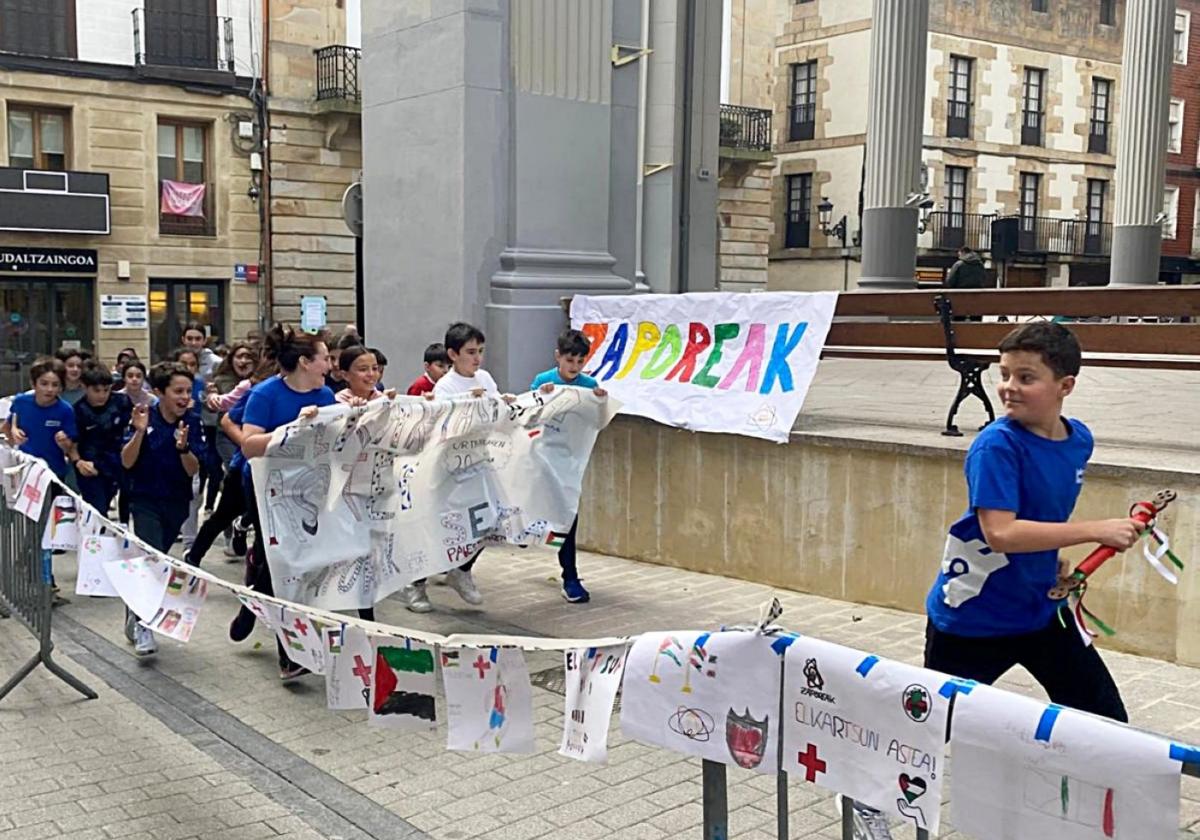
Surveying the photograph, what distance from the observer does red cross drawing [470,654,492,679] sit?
11.6 ft

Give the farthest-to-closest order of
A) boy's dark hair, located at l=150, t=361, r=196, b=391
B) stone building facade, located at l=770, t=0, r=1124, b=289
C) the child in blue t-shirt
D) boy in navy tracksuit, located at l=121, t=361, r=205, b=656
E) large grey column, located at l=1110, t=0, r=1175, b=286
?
stone building facade, located at l=770, t=0, r=1124, b=289 < large grey column, located at l=1110, t=0, r=1175, b=286 < the child in blue t-shirt < boy's dark hair, located at l=150, t=361, r=196, b=391 < boy in navy tracksuit, located at l=121, t=361, r=205, b=656

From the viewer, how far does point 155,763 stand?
203 inches

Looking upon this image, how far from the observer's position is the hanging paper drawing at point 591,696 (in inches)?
129

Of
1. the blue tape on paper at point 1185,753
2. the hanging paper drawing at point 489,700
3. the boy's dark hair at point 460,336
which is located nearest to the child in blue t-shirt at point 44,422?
the boy's dark hair at point 460,336

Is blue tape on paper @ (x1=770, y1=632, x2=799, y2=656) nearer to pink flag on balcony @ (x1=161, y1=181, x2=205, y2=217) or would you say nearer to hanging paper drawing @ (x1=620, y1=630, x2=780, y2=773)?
hanging paper drawing @ (x1=620, y1=630, x2=780, y2=773)

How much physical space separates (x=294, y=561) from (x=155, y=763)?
4.62 ft

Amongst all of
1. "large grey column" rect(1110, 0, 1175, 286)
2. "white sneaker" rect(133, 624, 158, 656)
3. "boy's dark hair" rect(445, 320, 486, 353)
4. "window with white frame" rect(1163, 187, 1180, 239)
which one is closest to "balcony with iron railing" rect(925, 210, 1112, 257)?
"window with white frame" rect(1163, 187, 1180, 239)

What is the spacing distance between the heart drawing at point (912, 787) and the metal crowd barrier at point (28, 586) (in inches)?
186

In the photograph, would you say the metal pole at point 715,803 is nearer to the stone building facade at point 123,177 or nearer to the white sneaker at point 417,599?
the white sneaker at point 417,599

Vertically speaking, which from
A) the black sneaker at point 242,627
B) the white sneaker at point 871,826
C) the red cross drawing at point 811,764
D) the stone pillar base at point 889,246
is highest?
the stone pillar base at point 889,246

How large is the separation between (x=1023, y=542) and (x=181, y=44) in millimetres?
27069

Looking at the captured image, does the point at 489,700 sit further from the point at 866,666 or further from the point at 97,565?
the point at 97,565

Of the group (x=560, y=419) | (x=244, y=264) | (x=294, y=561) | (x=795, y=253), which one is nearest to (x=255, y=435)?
(x=294, y=561)

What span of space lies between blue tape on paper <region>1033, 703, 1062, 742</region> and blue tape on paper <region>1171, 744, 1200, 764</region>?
0.77 feet
